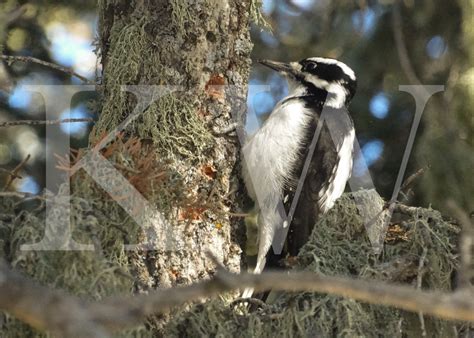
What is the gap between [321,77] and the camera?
16.3 ft

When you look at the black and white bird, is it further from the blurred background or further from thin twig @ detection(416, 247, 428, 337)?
thin twig @ detection(416, 247, 428, 337)

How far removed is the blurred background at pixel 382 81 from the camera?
4.70m

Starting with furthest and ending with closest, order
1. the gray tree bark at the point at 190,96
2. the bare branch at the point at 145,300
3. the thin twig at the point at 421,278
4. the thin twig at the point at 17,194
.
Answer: the gray tree bark at the point at 190,96
the thin twig at the point at 421,278
the thin twig at the point at 17,194
the bare branch at the point at 145,300

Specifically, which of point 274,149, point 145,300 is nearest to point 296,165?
point 274,149

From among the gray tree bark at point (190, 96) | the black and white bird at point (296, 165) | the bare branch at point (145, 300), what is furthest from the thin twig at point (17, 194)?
the black and white bird at point (296, 165)

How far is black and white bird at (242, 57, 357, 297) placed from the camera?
13.8 feet

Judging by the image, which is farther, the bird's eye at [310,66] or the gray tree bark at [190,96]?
the bird's eye at [310,66]

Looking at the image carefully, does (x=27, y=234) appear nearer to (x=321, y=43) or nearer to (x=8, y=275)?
(x=8, y=275)

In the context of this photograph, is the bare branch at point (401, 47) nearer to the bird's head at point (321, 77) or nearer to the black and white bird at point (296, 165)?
the bird's head at point (321, 77)

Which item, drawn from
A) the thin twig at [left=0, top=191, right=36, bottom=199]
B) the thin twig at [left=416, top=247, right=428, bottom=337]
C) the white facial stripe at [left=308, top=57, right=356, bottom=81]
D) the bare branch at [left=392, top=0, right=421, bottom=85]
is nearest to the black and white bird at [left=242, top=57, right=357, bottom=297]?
the white facial stripe at [left=308, top=57, right=356, bottom=81]

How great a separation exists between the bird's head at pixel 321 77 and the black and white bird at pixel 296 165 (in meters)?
0.12

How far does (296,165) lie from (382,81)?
1331mm

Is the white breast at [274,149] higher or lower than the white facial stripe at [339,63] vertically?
lower

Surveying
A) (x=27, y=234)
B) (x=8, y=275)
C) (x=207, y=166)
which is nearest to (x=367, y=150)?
(x=207, y=166)
